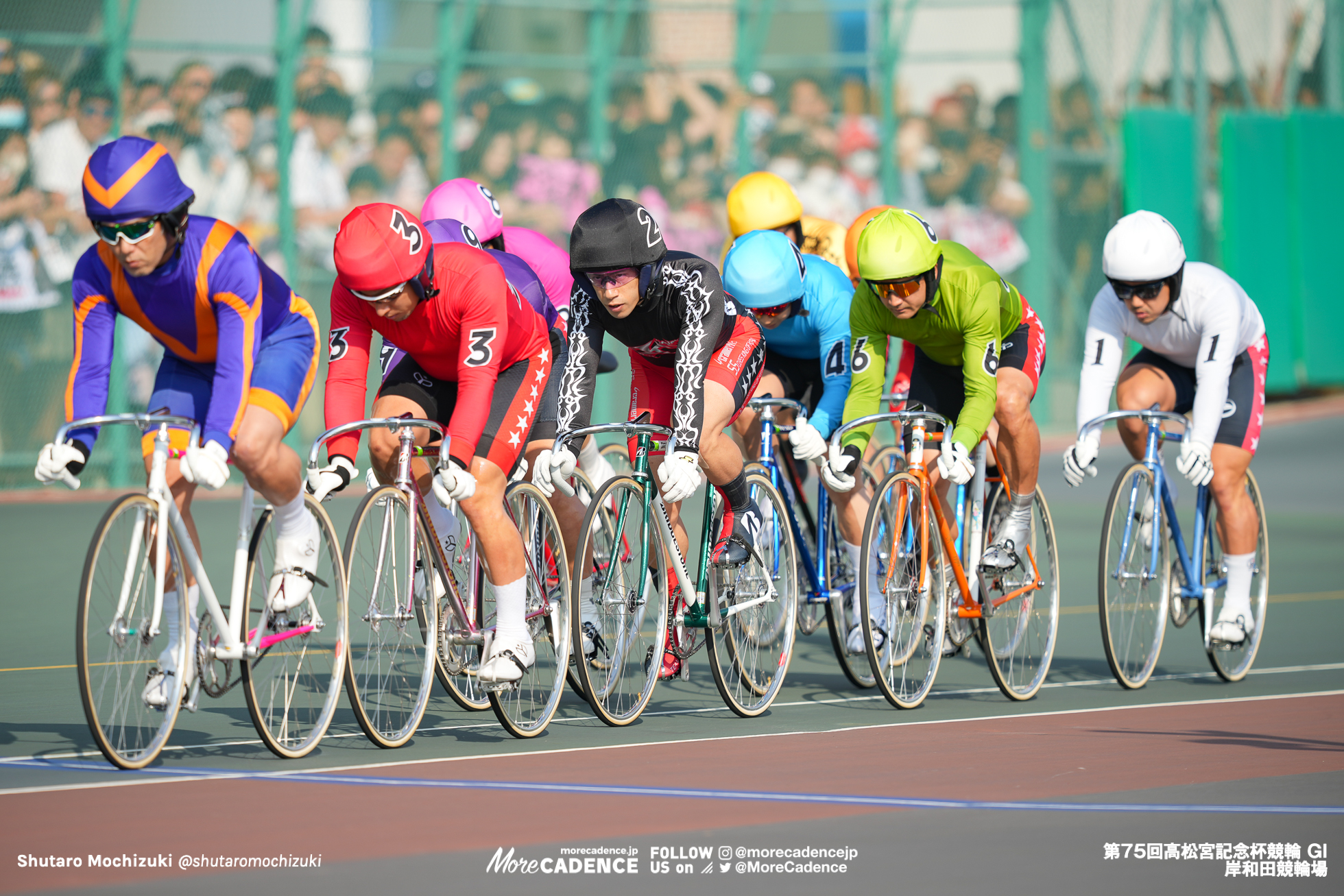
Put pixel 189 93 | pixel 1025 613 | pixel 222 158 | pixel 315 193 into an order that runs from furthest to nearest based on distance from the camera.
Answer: pixel 315 193 < pixel 222 158 < pixel 189 93 < pixel 1025 613

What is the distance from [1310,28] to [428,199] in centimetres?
1610

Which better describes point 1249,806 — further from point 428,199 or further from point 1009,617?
point 428,199

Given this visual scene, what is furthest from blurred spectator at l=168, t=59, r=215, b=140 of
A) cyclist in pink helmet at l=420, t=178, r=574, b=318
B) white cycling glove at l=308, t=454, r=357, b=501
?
white cycling glove at l=308, t=454, r=357, b=501

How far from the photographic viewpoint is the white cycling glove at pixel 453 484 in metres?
6.55

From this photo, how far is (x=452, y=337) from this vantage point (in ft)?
23.2

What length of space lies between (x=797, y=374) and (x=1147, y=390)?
1.65m

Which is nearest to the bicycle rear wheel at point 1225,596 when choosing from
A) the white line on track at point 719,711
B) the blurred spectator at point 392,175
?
the white line on track at point 719,711

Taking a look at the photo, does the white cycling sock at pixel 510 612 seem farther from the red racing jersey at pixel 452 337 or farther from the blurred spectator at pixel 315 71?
the blurred spectator at pixel 315 71

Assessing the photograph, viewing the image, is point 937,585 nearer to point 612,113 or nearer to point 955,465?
point 955,465

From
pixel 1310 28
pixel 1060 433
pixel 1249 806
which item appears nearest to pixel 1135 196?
pixel 1060 433

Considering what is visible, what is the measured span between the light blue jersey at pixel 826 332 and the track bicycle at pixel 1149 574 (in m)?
1.13

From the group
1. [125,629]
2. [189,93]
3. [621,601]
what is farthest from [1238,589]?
[189,93]

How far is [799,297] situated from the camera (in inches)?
339

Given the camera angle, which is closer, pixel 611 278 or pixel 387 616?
pixel 387 616
